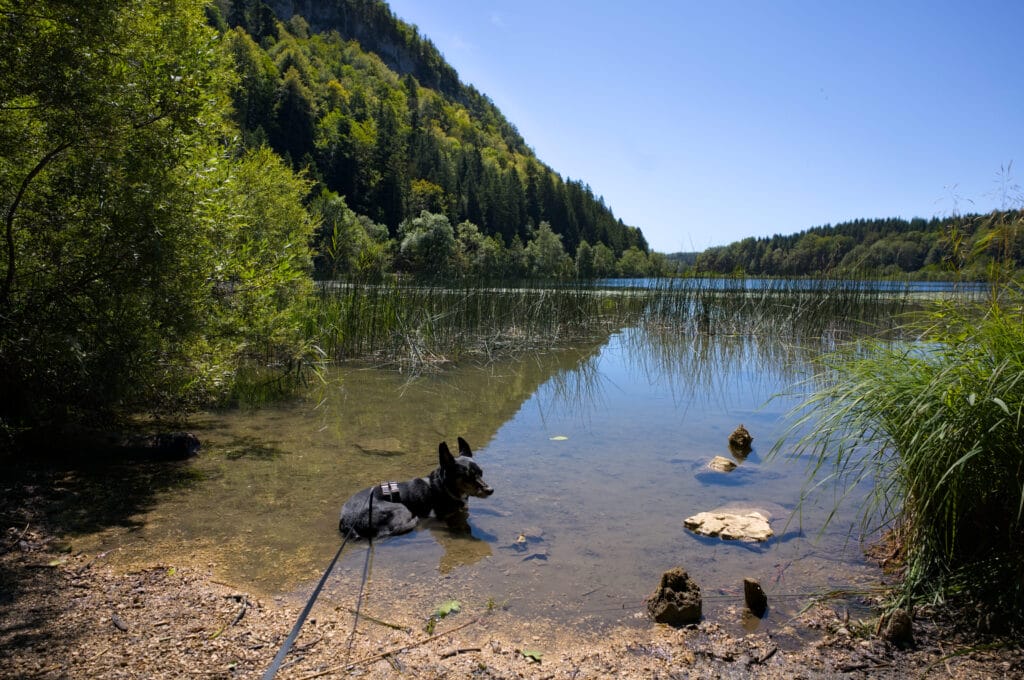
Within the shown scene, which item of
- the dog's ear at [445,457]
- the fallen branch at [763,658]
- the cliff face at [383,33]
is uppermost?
the cliff face at [383,33]

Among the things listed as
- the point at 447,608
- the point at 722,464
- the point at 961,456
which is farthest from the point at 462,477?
the point at 961,456

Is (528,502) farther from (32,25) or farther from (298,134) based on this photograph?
(298,134)

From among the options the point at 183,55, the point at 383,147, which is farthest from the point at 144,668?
the point at 383,147

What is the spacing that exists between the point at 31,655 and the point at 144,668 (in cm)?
40

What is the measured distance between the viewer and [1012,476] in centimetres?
232

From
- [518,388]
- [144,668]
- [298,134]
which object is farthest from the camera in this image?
[298,134]

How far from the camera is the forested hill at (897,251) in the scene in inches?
125

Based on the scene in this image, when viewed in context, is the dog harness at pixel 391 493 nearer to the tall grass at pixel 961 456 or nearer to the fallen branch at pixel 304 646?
the fallen branch at pixel 304 646

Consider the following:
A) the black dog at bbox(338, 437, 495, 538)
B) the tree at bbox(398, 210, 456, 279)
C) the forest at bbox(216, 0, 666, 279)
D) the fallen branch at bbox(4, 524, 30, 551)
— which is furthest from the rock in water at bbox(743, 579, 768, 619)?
the forest at bbox(216, 0, 666, 279)

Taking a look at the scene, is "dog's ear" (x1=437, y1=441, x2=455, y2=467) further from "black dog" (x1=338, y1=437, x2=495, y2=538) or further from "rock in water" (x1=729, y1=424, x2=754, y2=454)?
"rock in water" (x1=729, y1=424, x2=754, y2=454)

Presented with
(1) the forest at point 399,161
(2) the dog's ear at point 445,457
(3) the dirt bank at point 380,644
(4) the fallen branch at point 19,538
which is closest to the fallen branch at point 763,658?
(3) the dirt bank at point 380,644

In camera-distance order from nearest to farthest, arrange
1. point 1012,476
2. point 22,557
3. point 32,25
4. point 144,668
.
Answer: point 144,668, point 1012,476, point 22,557, point 32,25

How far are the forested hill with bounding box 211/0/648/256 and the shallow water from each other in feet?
138

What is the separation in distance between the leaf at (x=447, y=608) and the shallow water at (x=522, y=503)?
0.30 feet
